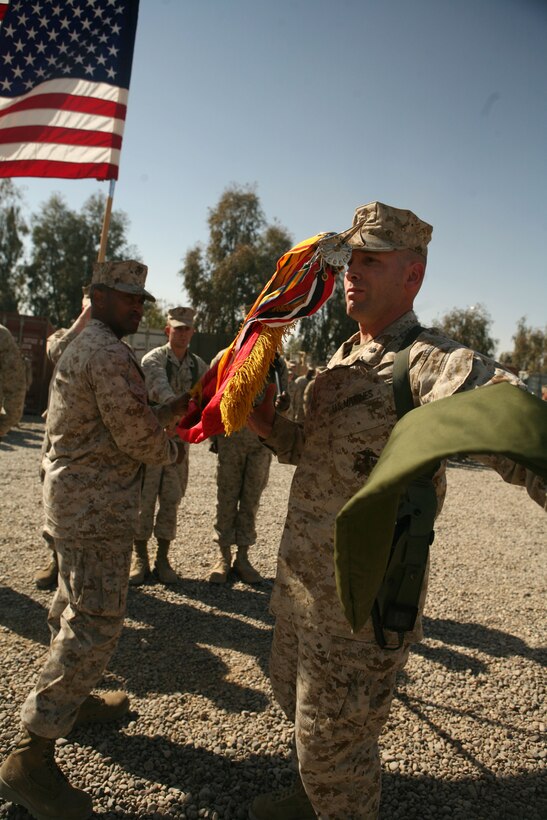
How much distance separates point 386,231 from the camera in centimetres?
220

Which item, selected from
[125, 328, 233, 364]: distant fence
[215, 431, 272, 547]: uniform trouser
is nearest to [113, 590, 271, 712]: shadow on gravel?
[215, 431, 272, 547]: uniform trouser

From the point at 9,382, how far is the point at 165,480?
1686 mm

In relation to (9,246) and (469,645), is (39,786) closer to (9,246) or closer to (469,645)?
(469,645)

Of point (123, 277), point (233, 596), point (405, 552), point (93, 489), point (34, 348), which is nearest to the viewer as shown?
point (405, 552)

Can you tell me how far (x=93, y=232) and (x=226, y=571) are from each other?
35928 mm

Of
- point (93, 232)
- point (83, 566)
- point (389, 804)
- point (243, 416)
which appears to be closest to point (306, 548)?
point (243, 416)

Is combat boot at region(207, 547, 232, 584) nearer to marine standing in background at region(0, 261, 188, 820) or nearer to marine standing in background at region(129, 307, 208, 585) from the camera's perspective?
marine standing in background at region(129, 307, 208, 585)

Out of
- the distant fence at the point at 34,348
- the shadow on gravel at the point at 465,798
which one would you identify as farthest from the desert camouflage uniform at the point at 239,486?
the distant fence at the point at 34,348

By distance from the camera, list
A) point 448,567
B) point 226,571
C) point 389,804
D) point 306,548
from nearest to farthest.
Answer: point 306,548
point 389,804
point 226,571
point 448,567

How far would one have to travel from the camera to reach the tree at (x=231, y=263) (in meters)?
32.2

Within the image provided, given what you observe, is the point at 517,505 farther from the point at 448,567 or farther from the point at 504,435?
the point at 504,435

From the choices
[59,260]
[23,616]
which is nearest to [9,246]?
[59,260]

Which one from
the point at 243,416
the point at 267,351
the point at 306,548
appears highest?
the point at 267,351

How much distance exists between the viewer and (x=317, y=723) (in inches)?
79.4
